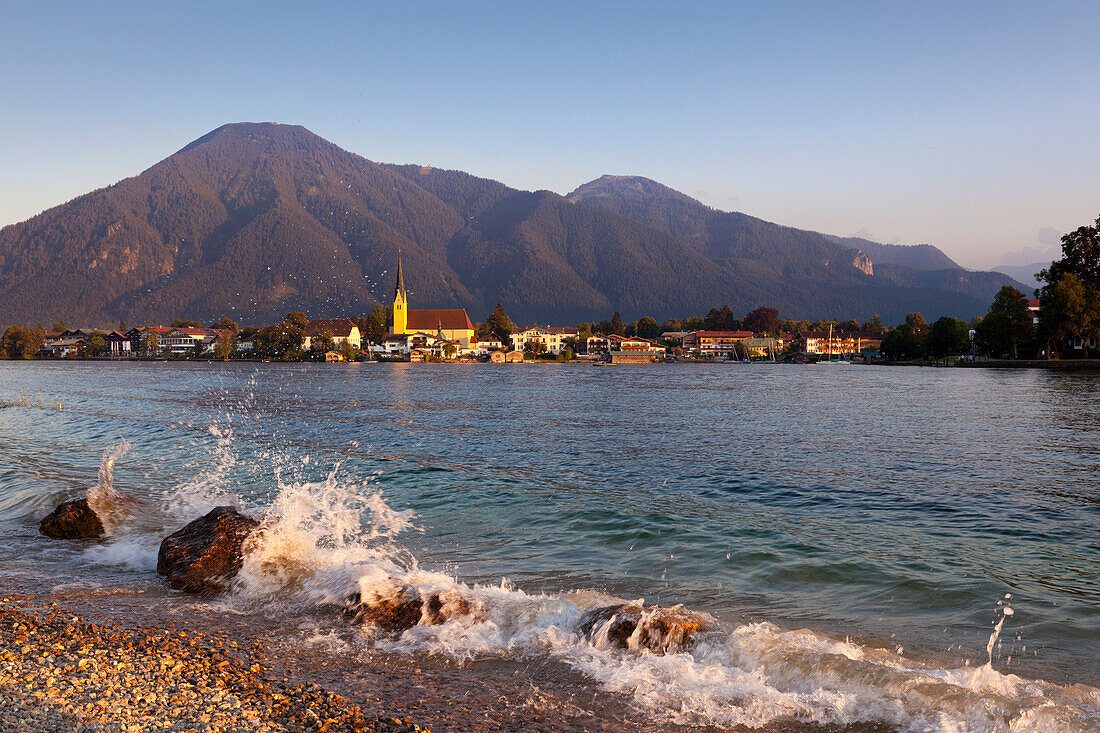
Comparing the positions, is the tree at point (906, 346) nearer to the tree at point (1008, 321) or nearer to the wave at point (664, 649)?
the tree at point (1008, 321)

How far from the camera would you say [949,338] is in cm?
16975

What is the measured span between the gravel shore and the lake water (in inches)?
65.5

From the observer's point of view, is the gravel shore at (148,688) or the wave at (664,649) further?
the wave at (664,649)

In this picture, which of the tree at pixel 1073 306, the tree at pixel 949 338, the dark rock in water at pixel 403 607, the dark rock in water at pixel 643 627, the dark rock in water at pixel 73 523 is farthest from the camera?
the tree at pixel 949 338

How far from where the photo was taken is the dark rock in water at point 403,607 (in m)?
8.77

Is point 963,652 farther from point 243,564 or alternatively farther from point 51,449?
point 51,449

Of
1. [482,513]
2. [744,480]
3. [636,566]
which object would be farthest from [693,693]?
[744,480]

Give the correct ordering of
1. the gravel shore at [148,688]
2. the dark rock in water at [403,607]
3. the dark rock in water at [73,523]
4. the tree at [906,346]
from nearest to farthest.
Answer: the gravel shore at [148,688] → the dark rock in water at [403,607] → the dark rock in water at [73,523] → the tree at [906,346]

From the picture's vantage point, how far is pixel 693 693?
6.95 metres

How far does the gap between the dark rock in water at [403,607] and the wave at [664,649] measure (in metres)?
0.02

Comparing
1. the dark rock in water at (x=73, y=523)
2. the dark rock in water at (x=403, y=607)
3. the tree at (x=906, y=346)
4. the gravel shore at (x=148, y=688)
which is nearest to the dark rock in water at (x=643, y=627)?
the dark rock in water at (x=403, y=607)

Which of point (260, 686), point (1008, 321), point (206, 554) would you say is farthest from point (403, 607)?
point (1008, 321)

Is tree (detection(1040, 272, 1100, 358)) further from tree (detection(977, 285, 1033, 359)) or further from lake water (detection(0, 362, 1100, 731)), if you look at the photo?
lake water (detection(0, 362, 1100, 731))

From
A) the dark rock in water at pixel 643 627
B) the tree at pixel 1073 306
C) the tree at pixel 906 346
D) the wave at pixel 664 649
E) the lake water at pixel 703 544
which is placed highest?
the tree at pixel 1073 306
